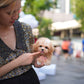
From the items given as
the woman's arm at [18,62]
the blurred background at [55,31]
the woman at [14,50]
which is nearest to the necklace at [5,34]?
the woman at [14,50]

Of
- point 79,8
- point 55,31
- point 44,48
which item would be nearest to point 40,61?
point 44,48

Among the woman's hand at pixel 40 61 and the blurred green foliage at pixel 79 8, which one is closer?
the woman's hand at pixel 40 61

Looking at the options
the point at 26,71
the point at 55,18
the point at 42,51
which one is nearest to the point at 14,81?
the point at 26,71

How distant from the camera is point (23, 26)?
49.9 inches

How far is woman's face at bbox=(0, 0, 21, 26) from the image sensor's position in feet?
3.40

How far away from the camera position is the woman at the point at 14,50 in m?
1.06

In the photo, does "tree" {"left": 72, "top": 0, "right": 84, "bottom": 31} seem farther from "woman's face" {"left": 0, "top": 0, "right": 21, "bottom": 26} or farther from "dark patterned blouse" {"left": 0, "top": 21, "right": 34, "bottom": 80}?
"woman's face" {"left": 0, "top": 0, "right": 21, "bottom": 26}

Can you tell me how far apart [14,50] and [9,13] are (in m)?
0.23

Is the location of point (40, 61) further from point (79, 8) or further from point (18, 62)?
point (79, 8)

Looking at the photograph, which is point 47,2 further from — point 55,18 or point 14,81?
point 55,18

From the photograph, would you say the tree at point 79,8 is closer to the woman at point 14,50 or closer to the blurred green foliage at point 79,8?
the blurred green foliage at point 79,8

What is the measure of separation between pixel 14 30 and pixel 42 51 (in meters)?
Answer: 0.23

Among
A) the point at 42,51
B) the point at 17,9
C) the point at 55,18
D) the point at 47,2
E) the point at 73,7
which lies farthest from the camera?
the point at 55,18

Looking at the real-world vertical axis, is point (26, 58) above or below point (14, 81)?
above
